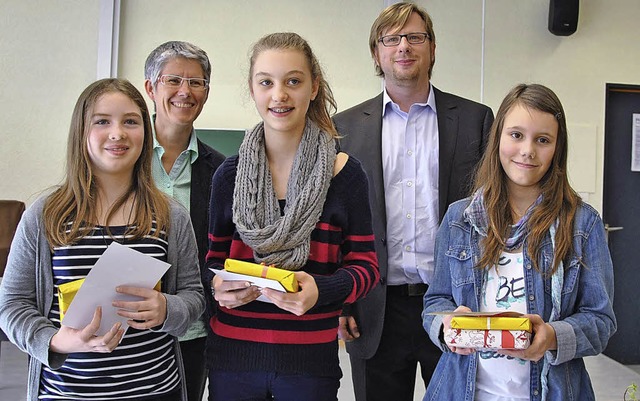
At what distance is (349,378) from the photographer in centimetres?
428

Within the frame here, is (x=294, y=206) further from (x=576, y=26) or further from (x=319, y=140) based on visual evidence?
(x=576, y=26)

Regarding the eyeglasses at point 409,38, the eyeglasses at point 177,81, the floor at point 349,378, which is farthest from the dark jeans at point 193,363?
the floor at point 349,378

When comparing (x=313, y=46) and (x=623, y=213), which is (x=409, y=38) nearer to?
(x=313, y=46)

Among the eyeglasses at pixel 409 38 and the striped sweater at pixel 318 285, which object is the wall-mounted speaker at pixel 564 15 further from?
the striped sweater at pixel 318 285

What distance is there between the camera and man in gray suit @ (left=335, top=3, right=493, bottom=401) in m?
2.20

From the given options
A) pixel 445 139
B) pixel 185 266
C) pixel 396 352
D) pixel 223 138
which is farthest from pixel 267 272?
pixel 223 138

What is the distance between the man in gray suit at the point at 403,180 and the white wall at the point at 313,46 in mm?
2900

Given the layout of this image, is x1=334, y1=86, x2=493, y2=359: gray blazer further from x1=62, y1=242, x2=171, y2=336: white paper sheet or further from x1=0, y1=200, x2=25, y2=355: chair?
x1=0, y1=200, x2=25, y2=355: chair

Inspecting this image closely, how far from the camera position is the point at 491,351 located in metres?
1.68

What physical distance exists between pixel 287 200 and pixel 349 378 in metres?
2.90

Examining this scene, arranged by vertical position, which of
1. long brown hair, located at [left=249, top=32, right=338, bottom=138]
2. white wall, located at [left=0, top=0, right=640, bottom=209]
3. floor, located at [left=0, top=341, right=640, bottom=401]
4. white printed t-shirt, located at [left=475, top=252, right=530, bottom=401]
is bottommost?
floor, located at [left=0, top=341, right=640, bottom=401]

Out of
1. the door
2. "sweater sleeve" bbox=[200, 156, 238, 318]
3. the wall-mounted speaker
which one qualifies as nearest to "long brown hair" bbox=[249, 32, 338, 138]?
"sweater sleeve" bbox=[200, 156, 238, 318]

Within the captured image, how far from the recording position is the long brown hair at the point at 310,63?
171 centimetres

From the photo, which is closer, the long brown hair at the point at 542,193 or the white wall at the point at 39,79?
the long brown hair at the point at 542,193
